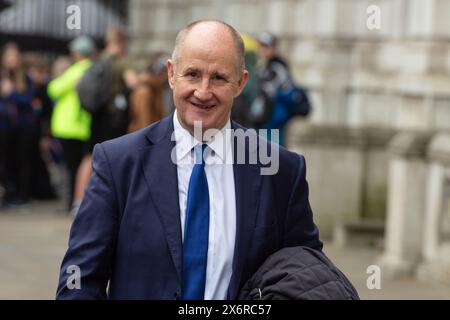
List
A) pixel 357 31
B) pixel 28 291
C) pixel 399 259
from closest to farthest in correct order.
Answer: pixel 28 291
pixel 399 259
pixel 357 31

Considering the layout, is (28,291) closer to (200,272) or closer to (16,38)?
(200,272)

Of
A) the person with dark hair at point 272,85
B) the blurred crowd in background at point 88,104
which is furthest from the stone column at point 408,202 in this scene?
the person with dark hair at point 272,85

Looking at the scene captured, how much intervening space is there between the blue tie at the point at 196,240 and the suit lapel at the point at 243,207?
0.30 ft

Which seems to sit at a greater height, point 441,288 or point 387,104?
point 387,104

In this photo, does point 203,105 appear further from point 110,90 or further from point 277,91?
point 110,90

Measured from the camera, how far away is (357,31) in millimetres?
14250

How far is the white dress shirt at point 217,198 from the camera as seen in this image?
404 centimetres

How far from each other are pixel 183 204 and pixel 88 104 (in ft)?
29.2

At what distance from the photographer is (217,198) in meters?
4.13

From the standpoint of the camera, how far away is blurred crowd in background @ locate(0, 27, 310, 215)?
12.1m

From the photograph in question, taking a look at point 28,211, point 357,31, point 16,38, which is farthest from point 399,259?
point 16,38

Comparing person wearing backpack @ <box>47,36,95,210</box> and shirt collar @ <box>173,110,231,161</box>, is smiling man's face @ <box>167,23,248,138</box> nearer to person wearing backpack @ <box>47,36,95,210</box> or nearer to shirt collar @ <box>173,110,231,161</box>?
shirt collar @ <box>173,110,231,161</box>

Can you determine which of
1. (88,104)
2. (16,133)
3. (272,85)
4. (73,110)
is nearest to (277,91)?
(272,85)
